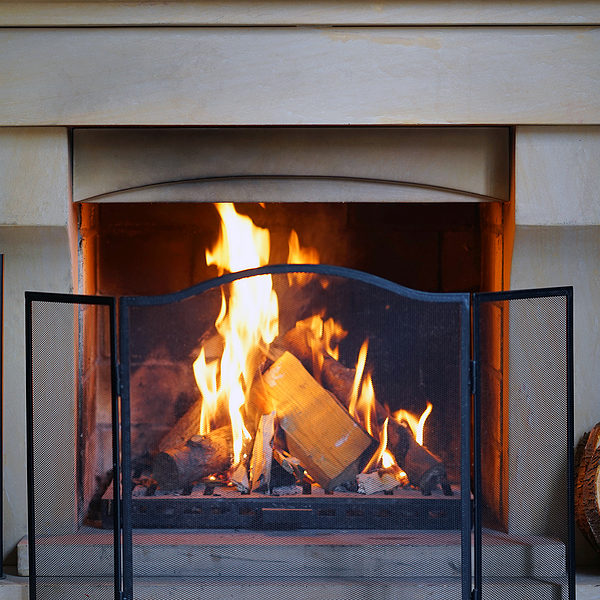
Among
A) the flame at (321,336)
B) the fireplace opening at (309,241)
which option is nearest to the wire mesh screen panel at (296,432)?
the flame at (321,336)

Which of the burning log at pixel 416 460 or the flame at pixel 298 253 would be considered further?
the flame at pixel 298 253

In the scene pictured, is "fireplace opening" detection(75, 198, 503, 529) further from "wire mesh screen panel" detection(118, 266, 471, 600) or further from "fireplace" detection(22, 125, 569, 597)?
"wire mesh screen panel" detection(118, 266, 471, 600)

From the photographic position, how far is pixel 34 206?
195 cm

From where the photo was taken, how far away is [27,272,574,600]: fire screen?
69.7 inches

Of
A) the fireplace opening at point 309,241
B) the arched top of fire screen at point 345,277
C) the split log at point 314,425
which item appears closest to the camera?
the arched top of fire screen at point 345,277

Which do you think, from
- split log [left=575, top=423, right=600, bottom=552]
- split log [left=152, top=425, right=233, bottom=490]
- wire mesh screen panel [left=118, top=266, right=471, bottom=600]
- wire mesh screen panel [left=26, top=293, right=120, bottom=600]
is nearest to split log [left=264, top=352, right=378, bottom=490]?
wire mesh screen panel [left=118, top=266, right=471, bottom=600]

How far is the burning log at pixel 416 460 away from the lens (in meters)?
1.81

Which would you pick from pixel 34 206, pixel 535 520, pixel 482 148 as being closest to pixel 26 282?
pixel 34 206

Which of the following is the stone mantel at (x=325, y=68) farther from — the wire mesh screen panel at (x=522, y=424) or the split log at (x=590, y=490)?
the split log at (x=590, y=490)

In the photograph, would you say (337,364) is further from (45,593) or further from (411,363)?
(45,593)

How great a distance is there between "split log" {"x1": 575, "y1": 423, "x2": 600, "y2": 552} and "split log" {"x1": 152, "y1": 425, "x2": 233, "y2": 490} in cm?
76

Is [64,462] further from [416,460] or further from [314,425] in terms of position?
[416,460]

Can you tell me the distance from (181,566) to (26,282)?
2.29 ft

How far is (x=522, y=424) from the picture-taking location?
185 cm
